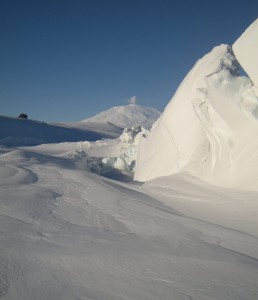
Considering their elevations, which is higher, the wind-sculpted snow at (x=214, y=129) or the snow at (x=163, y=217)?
the wind-sculpted snow at (x=214, y=129)

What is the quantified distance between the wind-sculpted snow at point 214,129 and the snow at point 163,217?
23 mm

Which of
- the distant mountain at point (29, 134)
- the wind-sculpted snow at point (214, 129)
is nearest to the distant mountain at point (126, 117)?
the distant mountain at point (29, 134)

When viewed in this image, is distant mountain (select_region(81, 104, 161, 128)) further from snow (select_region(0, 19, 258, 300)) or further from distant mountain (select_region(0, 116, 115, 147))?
snow (select_region(0, 19, 258, 300))

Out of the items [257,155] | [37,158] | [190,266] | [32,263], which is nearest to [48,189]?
A: [32,263]

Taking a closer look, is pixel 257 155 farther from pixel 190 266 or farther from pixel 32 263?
pixel 32 263

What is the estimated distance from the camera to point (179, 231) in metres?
3.23

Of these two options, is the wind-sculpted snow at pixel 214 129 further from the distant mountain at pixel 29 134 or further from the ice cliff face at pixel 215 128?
the distant mountain at pixel 29 134

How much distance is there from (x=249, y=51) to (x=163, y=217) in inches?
161

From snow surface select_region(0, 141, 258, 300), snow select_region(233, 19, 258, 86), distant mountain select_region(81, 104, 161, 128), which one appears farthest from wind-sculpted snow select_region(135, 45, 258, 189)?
distant mountain select_region(81, 104, 161, 128)

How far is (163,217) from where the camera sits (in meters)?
3.75

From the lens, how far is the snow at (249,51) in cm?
590

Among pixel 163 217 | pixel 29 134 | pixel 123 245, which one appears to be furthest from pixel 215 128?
pixel 29 134

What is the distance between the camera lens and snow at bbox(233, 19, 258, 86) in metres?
5.90

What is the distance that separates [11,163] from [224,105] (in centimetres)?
514
